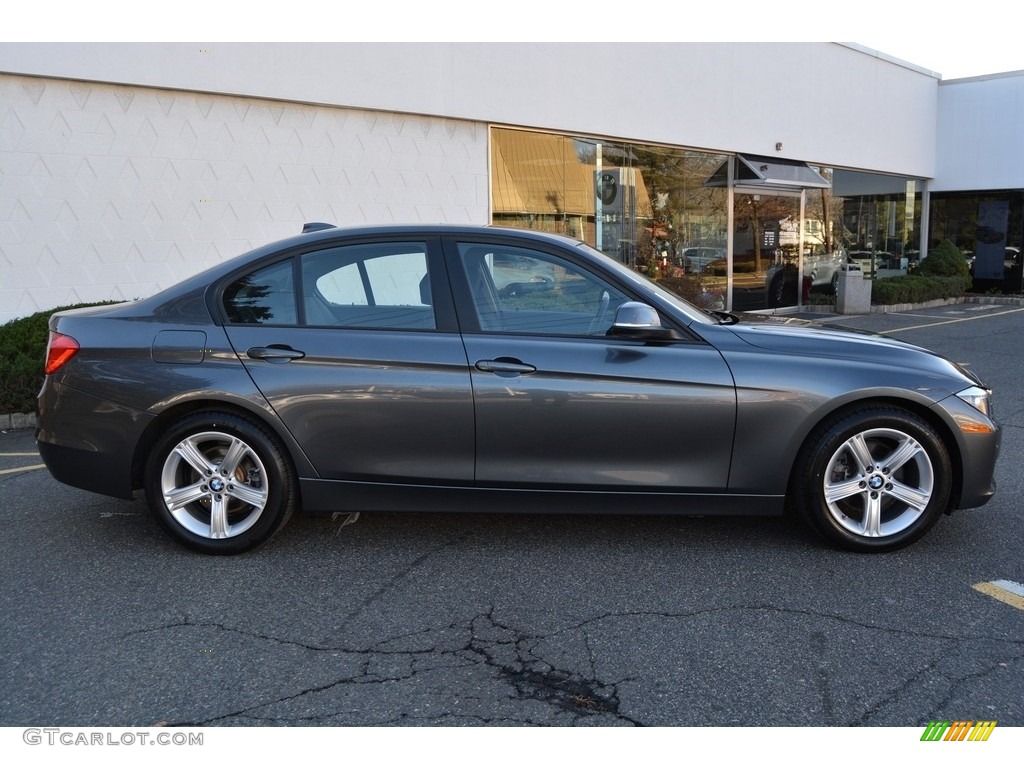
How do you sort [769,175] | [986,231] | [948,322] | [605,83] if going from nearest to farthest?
[605,83] < [948,322] < [769,175] < [986,231]

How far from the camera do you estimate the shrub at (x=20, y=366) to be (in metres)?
7.22

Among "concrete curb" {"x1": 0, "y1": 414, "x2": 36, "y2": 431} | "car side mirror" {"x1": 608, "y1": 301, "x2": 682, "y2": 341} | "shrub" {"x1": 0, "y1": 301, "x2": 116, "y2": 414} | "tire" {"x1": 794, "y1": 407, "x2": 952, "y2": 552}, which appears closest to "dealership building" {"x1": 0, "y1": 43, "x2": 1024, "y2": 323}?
"shrub" {"x1": 0, "y1": 301, "x2": 116, "y2": 414}

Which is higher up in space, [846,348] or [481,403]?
[846,348]

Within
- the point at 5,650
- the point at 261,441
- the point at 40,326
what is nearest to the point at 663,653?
the point at 261,441

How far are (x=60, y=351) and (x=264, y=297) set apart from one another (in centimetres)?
103

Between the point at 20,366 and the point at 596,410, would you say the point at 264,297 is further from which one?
the point at 20,366

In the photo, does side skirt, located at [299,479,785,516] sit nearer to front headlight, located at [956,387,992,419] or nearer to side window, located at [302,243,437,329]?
side window, located at [302,243,437,329]

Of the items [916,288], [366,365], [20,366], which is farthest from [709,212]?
[366,365]

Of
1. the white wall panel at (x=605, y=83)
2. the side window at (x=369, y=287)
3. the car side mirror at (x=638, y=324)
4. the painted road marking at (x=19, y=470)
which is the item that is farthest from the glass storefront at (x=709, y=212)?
the car side mirror at (x=638, y=324)

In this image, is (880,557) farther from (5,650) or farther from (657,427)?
(5,650)

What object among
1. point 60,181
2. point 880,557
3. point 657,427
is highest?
point 60,181

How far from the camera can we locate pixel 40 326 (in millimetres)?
7918

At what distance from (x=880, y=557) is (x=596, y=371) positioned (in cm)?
165

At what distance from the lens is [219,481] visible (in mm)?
4133
